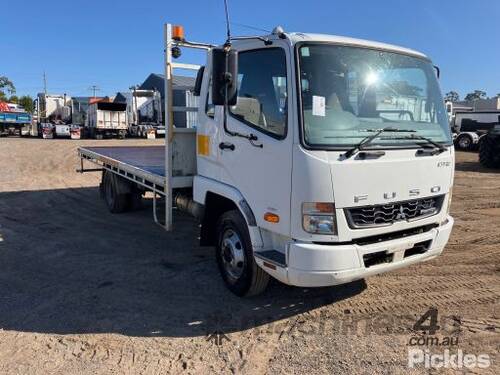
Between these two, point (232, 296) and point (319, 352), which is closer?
point (319, 352)

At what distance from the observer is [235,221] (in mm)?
4273

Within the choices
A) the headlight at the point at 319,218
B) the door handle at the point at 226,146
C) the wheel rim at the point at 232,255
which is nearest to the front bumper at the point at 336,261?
the headlight at the point at 319,218

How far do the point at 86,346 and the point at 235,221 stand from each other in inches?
66.8

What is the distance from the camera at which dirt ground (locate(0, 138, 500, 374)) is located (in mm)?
3434

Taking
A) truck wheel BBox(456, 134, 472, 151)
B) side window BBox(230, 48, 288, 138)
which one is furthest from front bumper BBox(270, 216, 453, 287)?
truck wheel BBox(456, 134, 472, 151)

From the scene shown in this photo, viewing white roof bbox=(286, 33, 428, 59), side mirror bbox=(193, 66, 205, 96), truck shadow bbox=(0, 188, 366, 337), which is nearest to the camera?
white roof bbox=(286, 33, 428, 59)

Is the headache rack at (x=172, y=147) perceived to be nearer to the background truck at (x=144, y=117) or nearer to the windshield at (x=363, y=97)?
the windshield at (x=363, y=97)

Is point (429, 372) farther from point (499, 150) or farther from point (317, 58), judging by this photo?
point (499, 150)

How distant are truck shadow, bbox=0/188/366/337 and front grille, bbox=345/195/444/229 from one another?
1147 mm

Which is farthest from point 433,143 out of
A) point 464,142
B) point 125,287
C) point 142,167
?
point 464,142

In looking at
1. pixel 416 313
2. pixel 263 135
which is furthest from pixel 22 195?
pixel 416 313

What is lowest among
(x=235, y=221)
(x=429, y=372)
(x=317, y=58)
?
(x=429, y=372)

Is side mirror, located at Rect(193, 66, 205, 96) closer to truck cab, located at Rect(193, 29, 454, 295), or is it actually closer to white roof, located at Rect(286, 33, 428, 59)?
truck cab, located at Rect(193, 29, 454, 295)

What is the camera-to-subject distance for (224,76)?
3.77 meters
